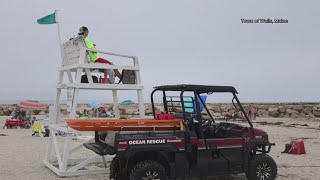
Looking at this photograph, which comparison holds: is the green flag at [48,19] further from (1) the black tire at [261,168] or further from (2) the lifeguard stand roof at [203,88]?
(1) the black tire at [261,168]

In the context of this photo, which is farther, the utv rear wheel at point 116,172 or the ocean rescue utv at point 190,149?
the utv rear wheel at point 116,172

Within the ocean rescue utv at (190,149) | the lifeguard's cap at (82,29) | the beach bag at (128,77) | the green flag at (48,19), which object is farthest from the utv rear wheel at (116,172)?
the green flag at (48,19)

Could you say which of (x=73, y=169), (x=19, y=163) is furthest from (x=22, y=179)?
(x=19, y=163)

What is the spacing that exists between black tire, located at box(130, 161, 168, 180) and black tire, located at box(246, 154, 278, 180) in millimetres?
2199

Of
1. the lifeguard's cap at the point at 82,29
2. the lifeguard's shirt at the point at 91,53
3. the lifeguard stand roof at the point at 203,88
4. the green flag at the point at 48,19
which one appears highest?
the green flag at the point at 48,19

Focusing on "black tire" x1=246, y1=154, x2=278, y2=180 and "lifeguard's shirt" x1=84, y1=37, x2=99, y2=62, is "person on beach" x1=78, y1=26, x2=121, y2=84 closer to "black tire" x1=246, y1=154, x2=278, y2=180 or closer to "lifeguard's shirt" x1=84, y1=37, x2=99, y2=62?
"lifeguard's shirt" x1=84, y1=37, x2=99, y2=62

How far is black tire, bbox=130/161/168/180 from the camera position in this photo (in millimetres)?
8062

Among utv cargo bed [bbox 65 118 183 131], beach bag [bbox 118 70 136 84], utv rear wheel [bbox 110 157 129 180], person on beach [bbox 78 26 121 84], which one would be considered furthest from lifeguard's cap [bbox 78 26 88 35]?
utv rear wheel [bbox 110 157 129 180]

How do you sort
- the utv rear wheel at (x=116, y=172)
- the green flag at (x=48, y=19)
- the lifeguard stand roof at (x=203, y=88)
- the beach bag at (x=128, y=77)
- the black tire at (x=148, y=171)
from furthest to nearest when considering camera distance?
the green flag at (x=48, y=19)
the beach bag at (x=128, y=77)
the lifeguard stand roof at (x=203, y=88)
the utv rear wheel at (x=116, y=172)
the black tire at (x=148, y=171)

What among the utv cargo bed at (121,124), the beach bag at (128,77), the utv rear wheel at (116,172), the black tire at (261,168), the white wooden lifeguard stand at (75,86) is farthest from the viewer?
the beach bag at (128,77)

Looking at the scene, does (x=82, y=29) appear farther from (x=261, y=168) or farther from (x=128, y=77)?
(x=261, y=168)

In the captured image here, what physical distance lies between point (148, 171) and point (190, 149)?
106cm

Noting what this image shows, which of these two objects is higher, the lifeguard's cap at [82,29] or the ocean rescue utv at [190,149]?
the lifeguard's cap at [82,29]

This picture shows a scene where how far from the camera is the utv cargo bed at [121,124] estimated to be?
8188mm
